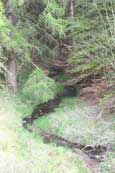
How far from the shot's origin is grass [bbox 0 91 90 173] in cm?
678

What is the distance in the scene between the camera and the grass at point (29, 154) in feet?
22.2

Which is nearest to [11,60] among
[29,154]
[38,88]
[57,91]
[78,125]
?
[38,88]

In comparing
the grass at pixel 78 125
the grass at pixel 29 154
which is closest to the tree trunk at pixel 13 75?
the grass at pixel 78 125

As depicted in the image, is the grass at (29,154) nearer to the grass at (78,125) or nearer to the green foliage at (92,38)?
the grass at (78,125)

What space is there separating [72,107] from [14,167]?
4.76 meters

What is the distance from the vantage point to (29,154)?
736cm

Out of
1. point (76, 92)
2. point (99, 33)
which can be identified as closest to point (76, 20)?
point (99, 33)

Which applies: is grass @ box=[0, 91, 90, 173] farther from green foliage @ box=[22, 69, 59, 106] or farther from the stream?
green foliage @ box=[22, 69, 59, 106]

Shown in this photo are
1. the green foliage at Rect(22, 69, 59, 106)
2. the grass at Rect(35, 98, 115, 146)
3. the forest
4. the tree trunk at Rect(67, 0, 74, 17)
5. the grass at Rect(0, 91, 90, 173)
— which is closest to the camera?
the grass at Rect(0, 91, 90, 173)

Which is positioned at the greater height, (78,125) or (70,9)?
(70,9)

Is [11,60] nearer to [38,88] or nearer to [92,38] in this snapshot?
[38,88]

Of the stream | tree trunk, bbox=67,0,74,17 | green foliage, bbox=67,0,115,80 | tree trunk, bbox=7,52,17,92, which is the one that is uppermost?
tree trunk, bbox=67,0,74,17

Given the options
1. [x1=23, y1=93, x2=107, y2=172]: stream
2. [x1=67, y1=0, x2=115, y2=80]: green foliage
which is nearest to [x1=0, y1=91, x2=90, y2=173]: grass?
[x1=23, y1=93, x2=107, y2=172]: stream

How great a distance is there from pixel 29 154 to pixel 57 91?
5973 millimetres
